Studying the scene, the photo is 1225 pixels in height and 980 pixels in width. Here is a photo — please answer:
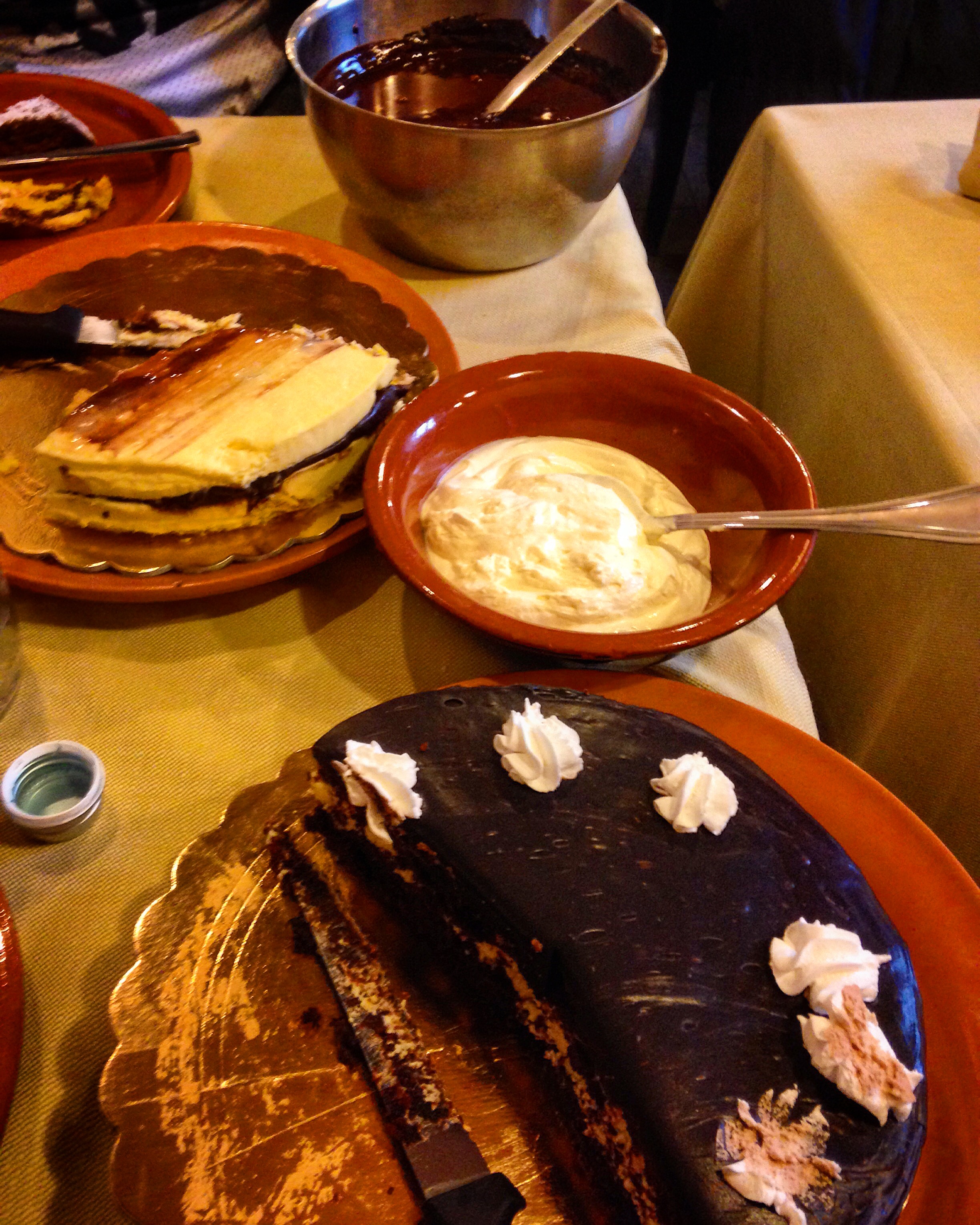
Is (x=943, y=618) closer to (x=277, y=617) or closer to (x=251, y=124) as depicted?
(x=277, y=617)

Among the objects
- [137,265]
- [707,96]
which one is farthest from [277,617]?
[707,96]

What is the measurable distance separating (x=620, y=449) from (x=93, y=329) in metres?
0.76

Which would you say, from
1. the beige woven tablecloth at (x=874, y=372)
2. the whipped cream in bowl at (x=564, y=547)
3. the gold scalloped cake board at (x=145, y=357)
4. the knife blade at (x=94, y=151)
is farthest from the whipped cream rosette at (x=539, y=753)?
the knife blade at (x=94, y=151)

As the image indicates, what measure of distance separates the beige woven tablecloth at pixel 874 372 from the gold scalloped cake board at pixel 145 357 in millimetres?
724

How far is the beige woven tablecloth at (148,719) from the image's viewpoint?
0.65 m

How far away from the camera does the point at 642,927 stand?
0.66 meters

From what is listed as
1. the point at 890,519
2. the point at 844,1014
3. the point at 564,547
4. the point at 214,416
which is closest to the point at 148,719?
the point at 214,416

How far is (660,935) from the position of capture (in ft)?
2.15

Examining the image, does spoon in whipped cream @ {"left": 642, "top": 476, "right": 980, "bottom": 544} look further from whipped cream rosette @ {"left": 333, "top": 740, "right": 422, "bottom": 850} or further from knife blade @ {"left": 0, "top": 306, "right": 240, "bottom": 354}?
knife blade @ {"left": 0, "top": 306, "right": 240, "bottom": 354}

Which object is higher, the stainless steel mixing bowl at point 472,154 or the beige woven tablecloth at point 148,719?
the stainless steel mixing bowl at point 472,154

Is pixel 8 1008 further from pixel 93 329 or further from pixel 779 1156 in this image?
pixel 93 329

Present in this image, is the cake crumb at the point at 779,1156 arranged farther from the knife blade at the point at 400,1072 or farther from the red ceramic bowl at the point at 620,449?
the red ceramic bowl at the point at 620,449

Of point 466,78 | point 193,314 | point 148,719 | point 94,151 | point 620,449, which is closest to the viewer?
point 148,719

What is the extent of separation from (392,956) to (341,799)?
6.1 inches
